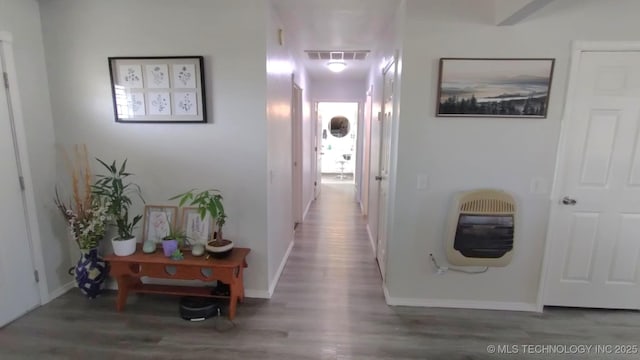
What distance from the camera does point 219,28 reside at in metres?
2.38

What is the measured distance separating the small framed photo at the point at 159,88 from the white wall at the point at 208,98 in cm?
6

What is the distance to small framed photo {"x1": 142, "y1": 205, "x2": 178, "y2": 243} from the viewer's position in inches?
104

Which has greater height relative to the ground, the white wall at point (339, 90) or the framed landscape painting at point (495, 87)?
the white wall at point (339, 90)

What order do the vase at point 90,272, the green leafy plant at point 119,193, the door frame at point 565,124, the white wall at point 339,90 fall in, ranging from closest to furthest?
the door frame at point 565,124 → the green leafy plant at point 119,193 → the vase at point 90,272 → the white wall at point 339,90

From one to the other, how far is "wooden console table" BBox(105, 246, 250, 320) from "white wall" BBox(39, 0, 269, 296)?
0.89ft

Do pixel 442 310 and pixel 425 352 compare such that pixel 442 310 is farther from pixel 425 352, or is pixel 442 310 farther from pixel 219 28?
pixel 219 28

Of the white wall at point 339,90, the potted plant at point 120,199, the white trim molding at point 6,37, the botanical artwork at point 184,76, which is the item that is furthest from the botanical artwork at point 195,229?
the white wall at point 339,90

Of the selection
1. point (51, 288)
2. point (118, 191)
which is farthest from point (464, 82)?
point (51, 288)

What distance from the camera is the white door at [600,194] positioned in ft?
7.36

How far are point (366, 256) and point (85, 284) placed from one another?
267 cm

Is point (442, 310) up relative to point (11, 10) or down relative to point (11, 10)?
down

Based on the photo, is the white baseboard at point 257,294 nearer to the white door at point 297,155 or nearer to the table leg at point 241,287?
the table leg at point 241,287

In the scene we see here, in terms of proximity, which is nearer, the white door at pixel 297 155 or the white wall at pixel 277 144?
the white wall at pixel 277 144

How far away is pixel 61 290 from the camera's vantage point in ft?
8.90
